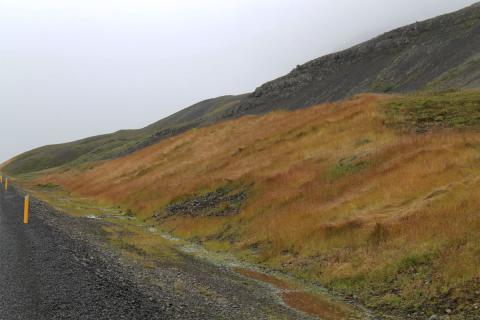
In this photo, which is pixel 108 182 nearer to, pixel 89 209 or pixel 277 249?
pixel 89 209

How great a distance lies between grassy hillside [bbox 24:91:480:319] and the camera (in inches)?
508

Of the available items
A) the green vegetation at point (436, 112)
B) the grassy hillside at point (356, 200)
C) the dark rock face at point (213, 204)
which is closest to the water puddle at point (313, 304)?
the grassy hillside at point (356, 200)

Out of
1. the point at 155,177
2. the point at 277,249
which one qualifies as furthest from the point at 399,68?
the point at 277,249

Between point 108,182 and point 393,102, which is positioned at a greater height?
point 393,102

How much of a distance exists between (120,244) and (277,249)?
7097mm

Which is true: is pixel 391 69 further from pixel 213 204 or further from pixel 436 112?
pixel 213 204

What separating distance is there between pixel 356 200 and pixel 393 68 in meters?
46.4

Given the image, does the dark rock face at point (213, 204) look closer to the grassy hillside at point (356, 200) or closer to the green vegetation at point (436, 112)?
the grassy hillside at point (356, 200)

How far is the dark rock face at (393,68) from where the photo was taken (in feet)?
167

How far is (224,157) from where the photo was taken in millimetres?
41125

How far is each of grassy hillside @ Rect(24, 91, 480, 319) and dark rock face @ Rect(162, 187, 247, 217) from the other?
0.40 ft

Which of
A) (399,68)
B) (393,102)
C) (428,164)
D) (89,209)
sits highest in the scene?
(399,68)

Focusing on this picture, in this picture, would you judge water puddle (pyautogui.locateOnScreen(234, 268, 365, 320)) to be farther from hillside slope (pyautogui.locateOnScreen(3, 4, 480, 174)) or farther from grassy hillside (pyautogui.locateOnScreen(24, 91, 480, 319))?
hillside slope (pyautogui.locateOnScreen(3, 4, 480, 174))

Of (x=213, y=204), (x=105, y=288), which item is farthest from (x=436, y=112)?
(x=105, y=288)
